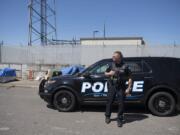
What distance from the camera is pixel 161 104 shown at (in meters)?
6.68

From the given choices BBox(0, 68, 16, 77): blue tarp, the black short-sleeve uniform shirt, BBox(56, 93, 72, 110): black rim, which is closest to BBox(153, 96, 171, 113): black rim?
the black short-sleeve uniform shirt

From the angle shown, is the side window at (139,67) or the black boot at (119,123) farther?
the side window at (139,67)

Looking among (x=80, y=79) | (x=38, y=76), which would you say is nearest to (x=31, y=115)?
(x=80, y=79)

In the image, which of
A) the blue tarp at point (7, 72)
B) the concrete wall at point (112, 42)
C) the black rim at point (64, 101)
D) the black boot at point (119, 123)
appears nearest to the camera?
the black boot at point (119, 123)

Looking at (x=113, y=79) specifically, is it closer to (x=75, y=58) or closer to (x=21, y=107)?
(x=21, y=107)

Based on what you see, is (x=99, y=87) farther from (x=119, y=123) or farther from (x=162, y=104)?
(x=162, y=104)

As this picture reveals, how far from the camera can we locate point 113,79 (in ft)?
19.1

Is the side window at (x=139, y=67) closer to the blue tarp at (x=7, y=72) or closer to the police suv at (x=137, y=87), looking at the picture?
the police suv at (x=137, y=87)

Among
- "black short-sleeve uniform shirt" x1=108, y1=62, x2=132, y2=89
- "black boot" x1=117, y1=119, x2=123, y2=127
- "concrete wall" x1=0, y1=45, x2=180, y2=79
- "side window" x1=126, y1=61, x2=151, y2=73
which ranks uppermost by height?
"concrete wall" x1=0, y1=45, x2=180, y2=79

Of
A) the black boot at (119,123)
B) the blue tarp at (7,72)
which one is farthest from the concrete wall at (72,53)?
the black boot at (119,123)

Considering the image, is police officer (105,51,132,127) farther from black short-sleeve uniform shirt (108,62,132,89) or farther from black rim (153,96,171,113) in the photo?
black rim (153,96,171,113)

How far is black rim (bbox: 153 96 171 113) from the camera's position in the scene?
6.66 metres

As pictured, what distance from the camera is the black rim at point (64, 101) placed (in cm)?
718

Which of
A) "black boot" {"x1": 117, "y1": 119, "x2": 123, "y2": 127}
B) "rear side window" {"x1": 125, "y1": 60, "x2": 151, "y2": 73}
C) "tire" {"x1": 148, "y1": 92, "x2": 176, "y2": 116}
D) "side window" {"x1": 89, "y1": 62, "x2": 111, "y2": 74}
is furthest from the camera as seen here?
"side window" {"x1": 89, "y1": 62, "x2": 111, "y2": 74}
